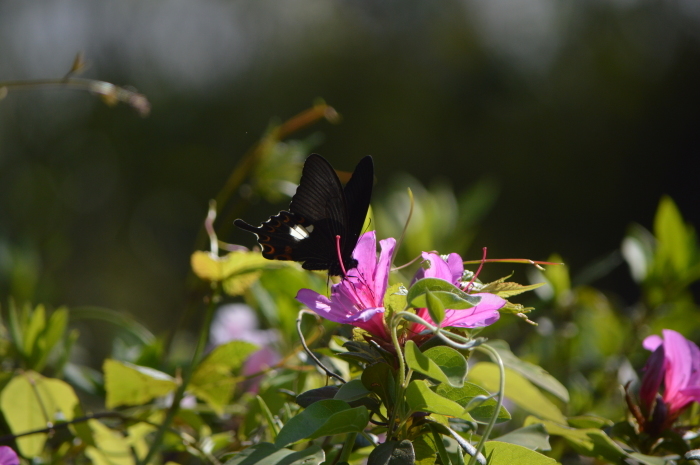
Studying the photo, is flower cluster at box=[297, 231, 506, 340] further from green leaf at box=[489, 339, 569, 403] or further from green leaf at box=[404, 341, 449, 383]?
green leaf at box=[489, 339, 569, 403]

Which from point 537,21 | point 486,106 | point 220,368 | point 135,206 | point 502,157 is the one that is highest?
point 537,21

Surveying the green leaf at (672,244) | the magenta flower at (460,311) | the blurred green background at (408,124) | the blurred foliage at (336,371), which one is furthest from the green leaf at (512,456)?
the blurred green background at (408,124)

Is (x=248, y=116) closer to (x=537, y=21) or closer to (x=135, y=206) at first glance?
(x=135, y=206)

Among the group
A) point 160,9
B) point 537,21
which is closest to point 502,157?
point 537,21

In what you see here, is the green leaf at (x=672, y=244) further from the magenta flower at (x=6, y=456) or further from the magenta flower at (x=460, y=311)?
the magenta flower at (x=6, y=456)

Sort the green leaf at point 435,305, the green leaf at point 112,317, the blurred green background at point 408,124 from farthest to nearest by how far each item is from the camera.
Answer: the blurred green background at point 408,124
the green leaf at point 112,317
the green leaf at point 435,305

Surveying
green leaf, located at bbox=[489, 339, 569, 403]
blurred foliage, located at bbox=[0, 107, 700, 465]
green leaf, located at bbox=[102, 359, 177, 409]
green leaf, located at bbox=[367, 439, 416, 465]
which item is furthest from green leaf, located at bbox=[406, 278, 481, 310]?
green leaf, located at bbox=[102, 359, 177, 409]
